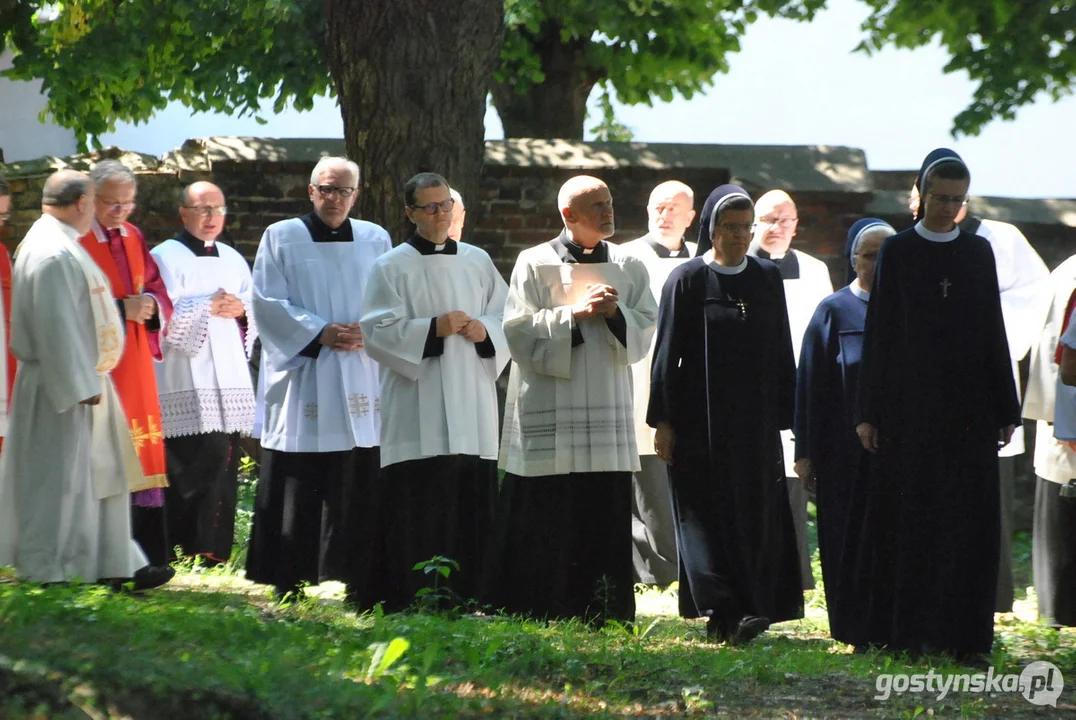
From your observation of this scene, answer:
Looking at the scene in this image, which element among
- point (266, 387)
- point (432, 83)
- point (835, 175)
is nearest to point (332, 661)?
point (266, 387)

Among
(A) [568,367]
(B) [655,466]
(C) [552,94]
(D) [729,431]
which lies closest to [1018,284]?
(B) [655,466]

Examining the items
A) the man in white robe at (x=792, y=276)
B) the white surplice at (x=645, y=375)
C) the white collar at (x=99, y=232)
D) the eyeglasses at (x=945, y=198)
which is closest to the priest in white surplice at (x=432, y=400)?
the white collar at (x=99, y=232)

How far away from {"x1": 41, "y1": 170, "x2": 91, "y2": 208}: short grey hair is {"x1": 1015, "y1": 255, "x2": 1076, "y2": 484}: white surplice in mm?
5168

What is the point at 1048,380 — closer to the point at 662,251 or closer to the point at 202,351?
the point at 662,251

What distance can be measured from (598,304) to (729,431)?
898 mm

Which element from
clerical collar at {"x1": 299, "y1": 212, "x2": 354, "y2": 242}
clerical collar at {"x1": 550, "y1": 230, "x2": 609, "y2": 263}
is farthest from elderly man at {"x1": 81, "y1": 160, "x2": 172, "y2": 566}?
clerical collar at {"x1": 550, "y1": 230, "x2": 609, "y2": 263}

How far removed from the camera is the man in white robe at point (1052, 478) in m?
8.79

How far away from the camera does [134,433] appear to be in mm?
8812

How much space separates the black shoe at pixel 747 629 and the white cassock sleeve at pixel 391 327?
81.8 inches

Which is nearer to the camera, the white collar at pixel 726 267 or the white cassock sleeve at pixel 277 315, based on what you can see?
the white collar at pixel 726 267

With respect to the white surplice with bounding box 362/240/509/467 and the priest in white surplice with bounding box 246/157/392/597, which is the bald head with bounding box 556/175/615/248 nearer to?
the white surplice with bounding box 362/240/509/467

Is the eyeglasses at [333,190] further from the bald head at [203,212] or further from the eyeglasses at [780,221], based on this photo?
the eyeglasses at [780,221]

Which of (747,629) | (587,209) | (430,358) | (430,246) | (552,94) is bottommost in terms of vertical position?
(747,629)

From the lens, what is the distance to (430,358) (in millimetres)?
8430
